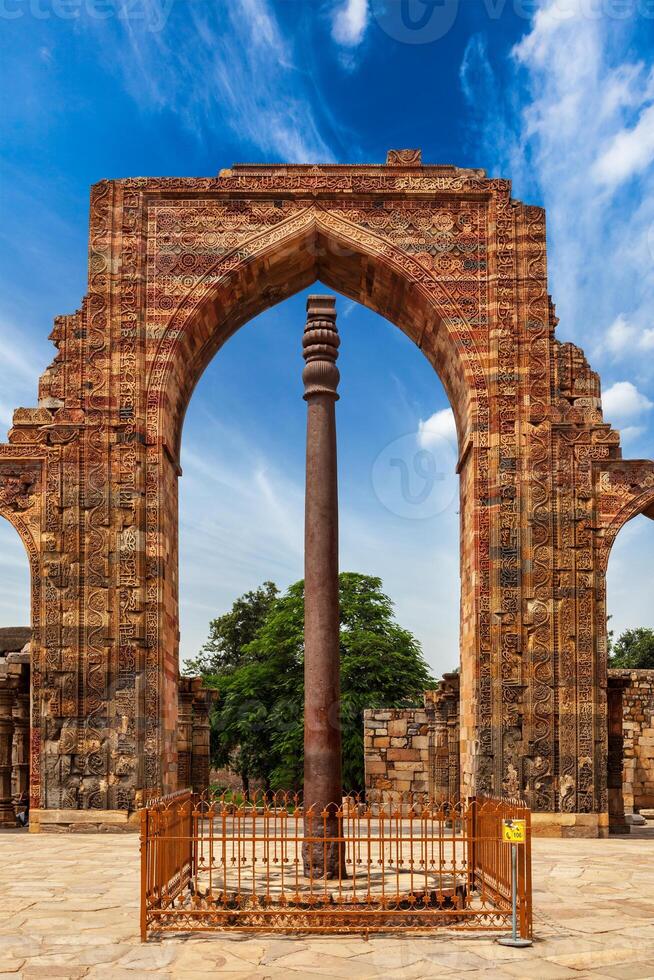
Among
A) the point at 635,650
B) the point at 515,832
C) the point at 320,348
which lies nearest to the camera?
the point at 515,832

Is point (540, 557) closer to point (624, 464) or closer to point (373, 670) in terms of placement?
point (624, 464)

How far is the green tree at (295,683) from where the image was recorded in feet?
81.1

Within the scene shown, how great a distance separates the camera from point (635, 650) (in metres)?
39.9

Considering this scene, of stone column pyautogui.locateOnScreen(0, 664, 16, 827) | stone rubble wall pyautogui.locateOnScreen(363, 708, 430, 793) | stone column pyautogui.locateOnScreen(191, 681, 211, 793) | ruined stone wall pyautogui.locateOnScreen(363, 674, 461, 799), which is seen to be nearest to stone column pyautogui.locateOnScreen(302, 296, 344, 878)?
stone column pyautogui.locateOnScreen(0, 664, 16, 827)

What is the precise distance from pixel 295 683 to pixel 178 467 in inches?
534

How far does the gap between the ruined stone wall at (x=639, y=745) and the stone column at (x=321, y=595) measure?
11698mm

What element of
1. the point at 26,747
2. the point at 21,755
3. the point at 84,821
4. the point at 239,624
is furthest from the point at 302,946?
the point at 239,624

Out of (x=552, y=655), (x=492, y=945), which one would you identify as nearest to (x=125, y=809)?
(x=552, y=655)

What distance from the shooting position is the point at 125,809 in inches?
460

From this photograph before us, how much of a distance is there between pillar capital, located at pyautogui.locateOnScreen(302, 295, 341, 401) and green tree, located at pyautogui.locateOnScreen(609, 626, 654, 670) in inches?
1315

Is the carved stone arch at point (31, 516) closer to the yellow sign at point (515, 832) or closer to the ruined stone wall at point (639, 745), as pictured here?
the yellow sign at point (515, 832)

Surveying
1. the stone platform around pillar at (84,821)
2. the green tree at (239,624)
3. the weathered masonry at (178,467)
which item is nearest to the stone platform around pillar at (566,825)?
the weathered masonry at (178,467)

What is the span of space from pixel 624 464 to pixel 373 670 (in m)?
14.2

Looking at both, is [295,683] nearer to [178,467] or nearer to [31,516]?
[178,467]
